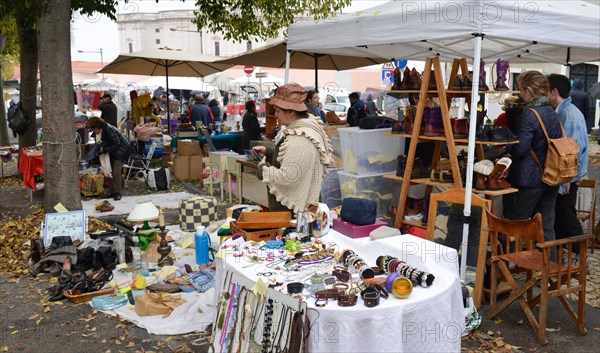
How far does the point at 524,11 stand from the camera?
4488mm

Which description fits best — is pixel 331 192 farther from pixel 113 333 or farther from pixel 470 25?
pixel 113 333

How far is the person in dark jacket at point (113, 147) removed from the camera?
8928 millimetres

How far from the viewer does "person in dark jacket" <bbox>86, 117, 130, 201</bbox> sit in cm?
893

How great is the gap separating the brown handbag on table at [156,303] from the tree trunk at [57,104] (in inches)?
108

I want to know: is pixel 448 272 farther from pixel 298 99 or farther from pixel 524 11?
pixel 524 11

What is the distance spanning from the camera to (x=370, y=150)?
614 cm

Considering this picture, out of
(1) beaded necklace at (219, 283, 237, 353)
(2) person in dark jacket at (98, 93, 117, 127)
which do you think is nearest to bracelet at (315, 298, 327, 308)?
(1) beaded necklace at (219, 283, 237, 353)

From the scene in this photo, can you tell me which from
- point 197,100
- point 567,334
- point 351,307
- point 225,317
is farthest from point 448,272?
point 197,100

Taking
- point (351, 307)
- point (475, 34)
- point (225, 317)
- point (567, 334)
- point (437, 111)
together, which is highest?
point (475, 34)

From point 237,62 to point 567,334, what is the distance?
9540mm

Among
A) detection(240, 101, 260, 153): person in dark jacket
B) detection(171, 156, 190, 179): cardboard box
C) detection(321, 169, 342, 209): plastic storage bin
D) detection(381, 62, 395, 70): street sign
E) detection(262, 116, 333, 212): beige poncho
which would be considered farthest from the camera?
detection(381, 62, 395, 70): street sign

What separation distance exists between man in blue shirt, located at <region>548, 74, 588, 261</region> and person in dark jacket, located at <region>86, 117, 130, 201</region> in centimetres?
649

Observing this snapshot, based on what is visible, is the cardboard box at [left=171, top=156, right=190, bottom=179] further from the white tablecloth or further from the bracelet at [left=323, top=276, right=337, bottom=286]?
the bracelet at [left=323, top=276, right=337, bottom=286]

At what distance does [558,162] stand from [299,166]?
230 cm
